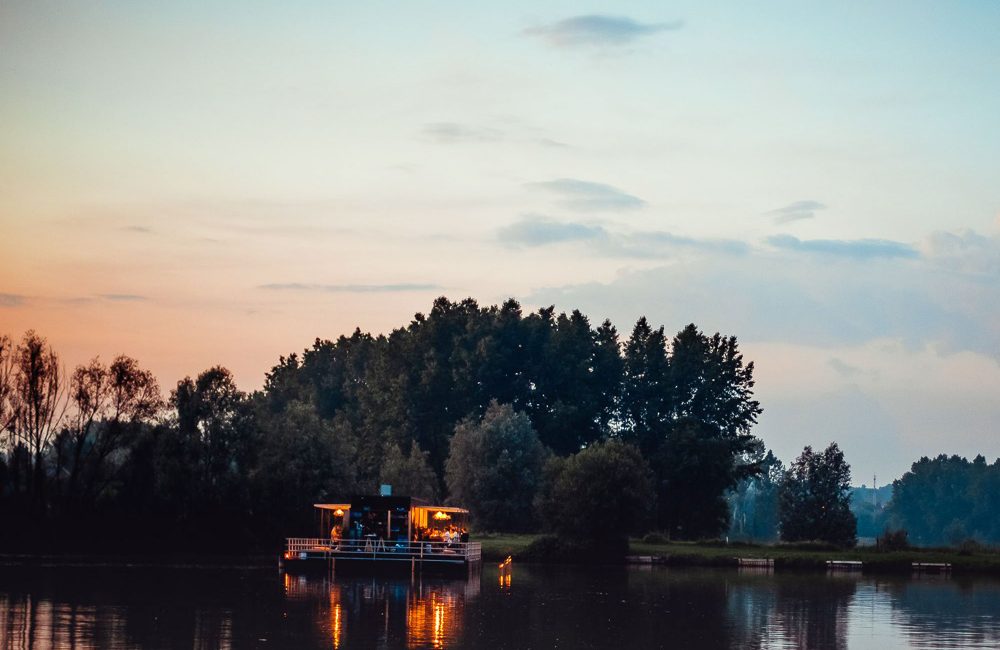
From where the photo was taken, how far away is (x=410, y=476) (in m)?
125

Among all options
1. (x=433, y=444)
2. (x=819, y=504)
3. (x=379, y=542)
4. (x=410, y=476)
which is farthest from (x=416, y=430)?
(x=379, y=542)

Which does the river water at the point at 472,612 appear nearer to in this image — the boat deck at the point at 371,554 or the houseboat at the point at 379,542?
the boat deck at the point at 371,554

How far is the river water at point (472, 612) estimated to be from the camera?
46.0m

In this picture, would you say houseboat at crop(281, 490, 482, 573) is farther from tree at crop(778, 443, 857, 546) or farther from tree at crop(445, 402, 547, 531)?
tree at crop(778, 443, 857, 546)

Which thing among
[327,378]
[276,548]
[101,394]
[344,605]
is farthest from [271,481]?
[327,378]

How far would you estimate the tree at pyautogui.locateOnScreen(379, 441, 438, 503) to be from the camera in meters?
123

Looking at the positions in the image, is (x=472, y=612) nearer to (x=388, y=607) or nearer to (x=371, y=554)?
(x=388, y=607)

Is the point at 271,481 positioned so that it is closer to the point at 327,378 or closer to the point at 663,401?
the point at 663,401

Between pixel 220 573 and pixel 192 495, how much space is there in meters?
15.6

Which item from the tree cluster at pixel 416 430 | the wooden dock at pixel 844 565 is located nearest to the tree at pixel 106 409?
the tree cluster at pixel 416 430

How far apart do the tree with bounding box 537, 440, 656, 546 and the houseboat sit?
13.2 m

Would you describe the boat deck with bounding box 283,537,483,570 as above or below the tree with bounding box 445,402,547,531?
below

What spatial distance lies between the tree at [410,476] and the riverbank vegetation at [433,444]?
26cm

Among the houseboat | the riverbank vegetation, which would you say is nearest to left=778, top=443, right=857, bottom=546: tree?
the riverbank vegetation
